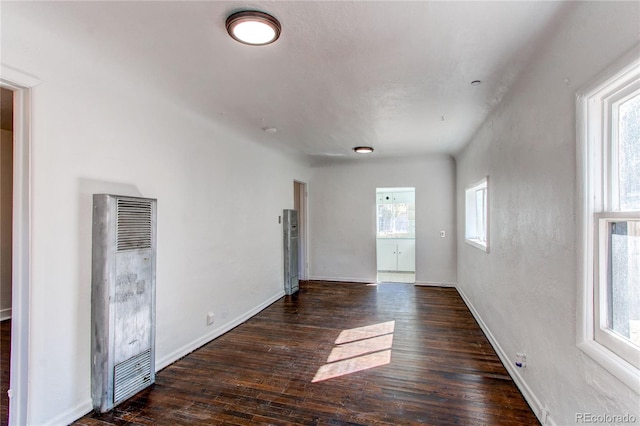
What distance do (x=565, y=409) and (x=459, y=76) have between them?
7.47ft

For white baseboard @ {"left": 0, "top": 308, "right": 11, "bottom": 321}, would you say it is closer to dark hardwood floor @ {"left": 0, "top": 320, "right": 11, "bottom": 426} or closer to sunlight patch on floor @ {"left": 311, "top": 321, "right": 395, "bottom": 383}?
dark hardwood floor @ {"left": 0, "top": 320, "right": 11, "bottom": 426}

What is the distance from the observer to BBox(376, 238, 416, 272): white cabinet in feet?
24.3

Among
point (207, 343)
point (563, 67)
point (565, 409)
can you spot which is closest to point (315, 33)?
point (563, 67)

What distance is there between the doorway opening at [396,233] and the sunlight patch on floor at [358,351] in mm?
3794

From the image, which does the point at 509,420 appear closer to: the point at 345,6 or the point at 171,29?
the point at 345,6

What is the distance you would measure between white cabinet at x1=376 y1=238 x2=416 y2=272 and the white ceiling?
4.37 metres

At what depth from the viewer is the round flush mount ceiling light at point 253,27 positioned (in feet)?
5.31

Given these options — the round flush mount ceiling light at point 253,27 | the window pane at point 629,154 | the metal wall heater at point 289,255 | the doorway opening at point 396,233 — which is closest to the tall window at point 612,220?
the window pane at point 629,154

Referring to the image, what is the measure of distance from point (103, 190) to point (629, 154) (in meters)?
3.10

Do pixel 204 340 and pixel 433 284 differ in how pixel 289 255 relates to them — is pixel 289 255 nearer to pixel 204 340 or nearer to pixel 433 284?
pixel 204 340

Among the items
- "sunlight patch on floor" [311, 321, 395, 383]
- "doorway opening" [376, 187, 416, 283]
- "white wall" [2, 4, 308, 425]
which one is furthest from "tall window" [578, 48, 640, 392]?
"doorway opening" [376, 187, 416, 283]

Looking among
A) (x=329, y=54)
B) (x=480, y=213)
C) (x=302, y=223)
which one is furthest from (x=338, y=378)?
(x=302, y=223)

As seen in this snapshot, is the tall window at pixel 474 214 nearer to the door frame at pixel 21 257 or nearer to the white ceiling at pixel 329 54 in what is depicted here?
the white ceiling at pixel 329 54

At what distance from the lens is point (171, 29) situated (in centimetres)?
177
